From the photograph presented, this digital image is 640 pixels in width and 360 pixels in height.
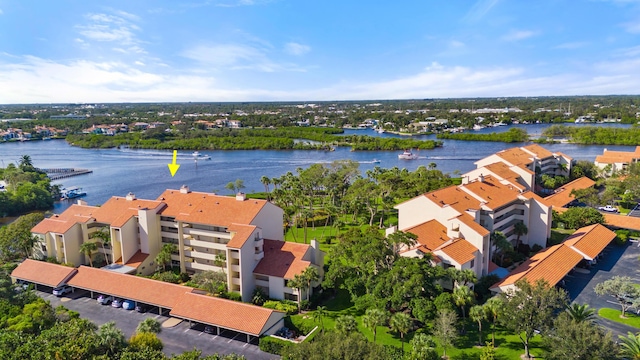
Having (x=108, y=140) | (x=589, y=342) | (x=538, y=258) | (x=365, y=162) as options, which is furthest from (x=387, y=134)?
(x=589, y=342)

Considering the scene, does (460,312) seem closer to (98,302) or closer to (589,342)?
(589,342)

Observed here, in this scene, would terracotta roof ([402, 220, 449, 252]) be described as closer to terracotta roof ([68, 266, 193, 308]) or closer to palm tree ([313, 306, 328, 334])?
palm tree ([313, 306, 328, 334])

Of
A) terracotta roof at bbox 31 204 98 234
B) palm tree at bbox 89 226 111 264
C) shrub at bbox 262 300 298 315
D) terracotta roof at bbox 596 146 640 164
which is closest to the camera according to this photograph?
shrub at bbox 262 300 298 315

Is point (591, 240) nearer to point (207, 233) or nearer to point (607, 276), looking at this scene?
point (607, 276)

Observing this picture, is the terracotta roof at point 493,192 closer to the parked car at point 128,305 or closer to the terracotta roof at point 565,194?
the terracotta roof at point 565,194

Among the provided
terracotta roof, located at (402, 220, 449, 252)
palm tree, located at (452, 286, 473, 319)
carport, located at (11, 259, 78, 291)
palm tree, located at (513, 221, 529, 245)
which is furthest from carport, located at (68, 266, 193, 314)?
palm tree, located at (513, 221, 529, 245)

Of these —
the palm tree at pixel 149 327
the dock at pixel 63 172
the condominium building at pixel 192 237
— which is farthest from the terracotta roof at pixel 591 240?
the dock at pixel 63 172
